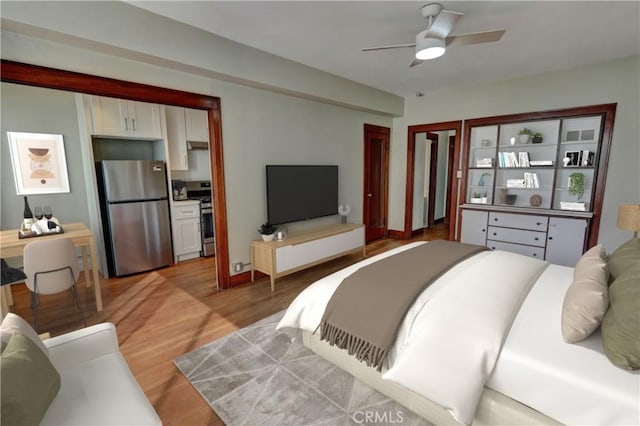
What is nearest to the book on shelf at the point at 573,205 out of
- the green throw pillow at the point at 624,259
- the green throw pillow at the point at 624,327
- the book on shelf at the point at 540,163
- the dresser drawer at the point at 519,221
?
the dresser drawer at the point at 519,221

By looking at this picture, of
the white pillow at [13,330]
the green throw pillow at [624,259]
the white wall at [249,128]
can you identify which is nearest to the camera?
the white pillow at [13,330]

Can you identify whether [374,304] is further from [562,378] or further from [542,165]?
[542,165]

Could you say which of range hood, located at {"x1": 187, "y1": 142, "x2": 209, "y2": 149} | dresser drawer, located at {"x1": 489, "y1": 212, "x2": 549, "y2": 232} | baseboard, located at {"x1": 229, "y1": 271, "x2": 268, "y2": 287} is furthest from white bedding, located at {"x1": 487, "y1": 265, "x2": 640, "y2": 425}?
range hood, located at {"x1": 187, "y1": 142, "x2": 209, "y2": 149}

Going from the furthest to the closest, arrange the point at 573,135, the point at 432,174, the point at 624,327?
the point at 432,174
the point at 573,135
the point at 624,327

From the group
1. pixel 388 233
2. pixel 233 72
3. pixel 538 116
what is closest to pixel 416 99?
pixel 538 116

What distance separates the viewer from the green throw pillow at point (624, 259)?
4.99ft

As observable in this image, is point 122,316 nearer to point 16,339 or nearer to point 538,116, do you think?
point 16,339

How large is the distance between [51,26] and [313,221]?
3.26m

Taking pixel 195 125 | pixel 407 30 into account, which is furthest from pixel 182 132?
pixel 407 30

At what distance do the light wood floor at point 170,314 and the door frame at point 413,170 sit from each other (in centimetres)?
220

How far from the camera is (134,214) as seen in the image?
3959 millimetres

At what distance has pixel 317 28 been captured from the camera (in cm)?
265

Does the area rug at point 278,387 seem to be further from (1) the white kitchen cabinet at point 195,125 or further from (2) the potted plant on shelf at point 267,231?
(1) the white kitchen cabinet at point 195,125

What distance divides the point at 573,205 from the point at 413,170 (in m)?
2.39
